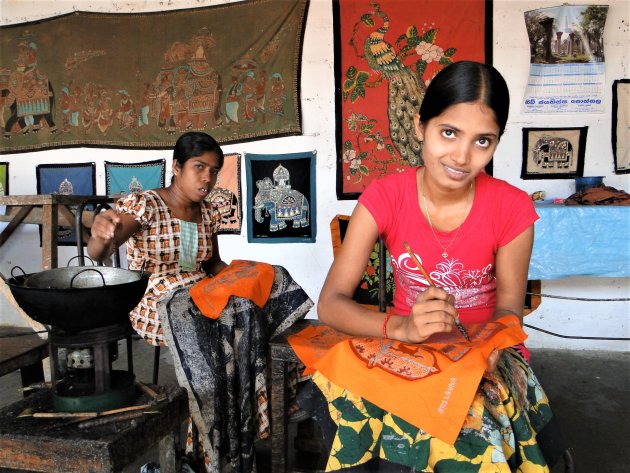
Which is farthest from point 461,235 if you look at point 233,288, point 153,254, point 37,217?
point 37,217

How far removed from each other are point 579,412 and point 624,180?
1960mm

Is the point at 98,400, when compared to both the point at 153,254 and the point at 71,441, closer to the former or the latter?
the point at 71,441

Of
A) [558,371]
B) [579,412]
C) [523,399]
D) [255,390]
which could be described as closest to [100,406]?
[255,390]

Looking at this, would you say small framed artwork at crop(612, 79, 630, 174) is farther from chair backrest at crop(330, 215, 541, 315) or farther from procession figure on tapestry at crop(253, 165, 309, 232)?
procession figure on tapestry at crop(253, 165, 309, 232)

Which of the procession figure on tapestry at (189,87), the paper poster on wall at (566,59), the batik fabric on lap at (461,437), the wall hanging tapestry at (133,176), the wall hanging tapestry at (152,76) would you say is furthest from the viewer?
the wall hanging tapestry at (133,176)

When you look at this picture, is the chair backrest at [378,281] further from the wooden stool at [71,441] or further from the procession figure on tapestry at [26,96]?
the procession figure on tapestry at [26,96]

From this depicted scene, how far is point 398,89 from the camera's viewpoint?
3.83 meters

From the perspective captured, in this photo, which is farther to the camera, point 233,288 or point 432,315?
point 233,288

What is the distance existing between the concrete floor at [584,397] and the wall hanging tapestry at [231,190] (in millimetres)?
1285

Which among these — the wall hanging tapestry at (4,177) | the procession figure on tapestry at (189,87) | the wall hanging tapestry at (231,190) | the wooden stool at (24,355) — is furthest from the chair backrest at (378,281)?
the wall hanging tapestry at (4,177)

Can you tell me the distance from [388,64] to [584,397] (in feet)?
9.16

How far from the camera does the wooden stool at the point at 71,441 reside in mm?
1331

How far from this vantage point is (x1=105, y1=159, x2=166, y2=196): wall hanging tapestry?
4.38 metres

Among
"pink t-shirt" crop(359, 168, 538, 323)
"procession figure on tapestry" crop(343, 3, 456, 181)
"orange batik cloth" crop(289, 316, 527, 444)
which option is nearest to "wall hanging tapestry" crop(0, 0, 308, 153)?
"procession figure on tapestry" crop(343, 3, 456, 181)
